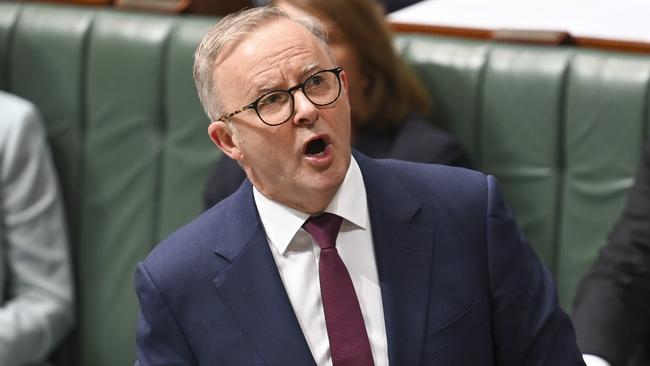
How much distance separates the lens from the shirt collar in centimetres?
135

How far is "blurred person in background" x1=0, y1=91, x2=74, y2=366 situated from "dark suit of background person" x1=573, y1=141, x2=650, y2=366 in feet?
3.73

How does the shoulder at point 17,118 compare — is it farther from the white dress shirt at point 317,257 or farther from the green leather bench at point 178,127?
the white dress shirt at point 317,257

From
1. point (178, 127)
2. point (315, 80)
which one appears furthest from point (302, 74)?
point (178, 127)

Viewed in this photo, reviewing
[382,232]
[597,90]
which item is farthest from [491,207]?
[597,90]

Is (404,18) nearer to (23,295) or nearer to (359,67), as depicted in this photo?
(359,67)

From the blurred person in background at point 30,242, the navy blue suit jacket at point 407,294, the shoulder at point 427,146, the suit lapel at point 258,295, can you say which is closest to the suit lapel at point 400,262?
the navy blue suit jacket at point 407,294

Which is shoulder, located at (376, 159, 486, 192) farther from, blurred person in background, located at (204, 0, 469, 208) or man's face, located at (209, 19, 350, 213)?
blurred person in background, located at (204, 0, 469, 208)

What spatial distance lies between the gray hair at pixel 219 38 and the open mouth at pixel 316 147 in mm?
124

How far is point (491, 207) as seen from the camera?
53.9 inches

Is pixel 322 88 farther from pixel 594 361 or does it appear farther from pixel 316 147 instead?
pixel 594 361

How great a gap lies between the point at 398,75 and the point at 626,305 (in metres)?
0.62

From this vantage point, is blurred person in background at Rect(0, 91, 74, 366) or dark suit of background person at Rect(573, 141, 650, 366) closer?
dark suit of background person at Rect(573, 141, 650, 366)

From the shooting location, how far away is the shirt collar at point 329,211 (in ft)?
4.44

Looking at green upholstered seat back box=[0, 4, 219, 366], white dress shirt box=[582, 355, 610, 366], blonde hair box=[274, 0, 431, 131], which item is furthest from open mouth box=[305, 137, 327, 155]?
green upholstered seat back box=[0, 4, 219, 366]
